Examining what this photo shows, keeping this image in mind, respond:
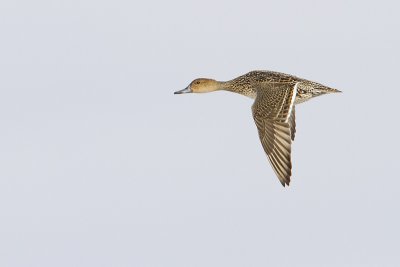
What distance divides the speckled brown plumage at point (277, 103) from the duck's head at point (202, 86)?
0.57 meters

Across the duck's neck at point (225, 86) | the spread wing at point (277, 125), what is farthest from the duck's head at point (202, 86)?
the spread wing at point (277, 125)

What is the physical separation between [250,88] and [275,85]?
4.93ft

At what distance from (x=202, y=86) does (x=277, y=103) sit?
502 cm

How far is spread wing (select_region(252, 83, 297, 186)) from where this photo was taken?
2645cm

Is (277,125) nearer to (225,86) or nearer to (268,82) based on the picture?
(268,82)

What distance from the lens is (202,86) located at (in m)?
32.3

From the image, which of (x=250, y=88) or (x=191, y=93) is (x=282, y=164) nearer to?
(x=250, y=88)

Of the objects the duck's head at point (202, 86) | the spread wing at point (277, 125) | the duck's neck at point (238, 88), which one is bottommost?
the spread wing at point (277, 125)

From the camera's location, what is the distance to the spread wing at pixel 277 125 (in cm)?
2645

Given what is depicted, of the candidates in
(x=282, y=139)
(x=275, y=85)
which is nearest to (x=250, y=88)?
(x=275, y=85)

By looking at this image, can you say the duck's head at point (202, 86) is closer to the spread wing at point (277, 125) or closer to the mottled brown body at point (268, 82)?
the mottled brown body at point (268, 82)

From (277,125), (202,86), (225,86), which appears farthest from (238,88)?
(277,125)

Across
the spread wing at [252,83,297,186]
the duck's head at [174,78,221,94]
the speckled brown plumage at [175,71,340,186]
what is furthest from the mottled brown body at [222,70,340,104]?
the spread wing at [252,83,297,186]

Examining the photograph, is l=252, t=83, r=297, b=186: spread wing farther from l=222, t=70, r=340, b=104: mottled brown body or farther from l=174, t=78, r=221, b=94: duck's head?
l=174, t=78, r=221, b=94: duck's head
